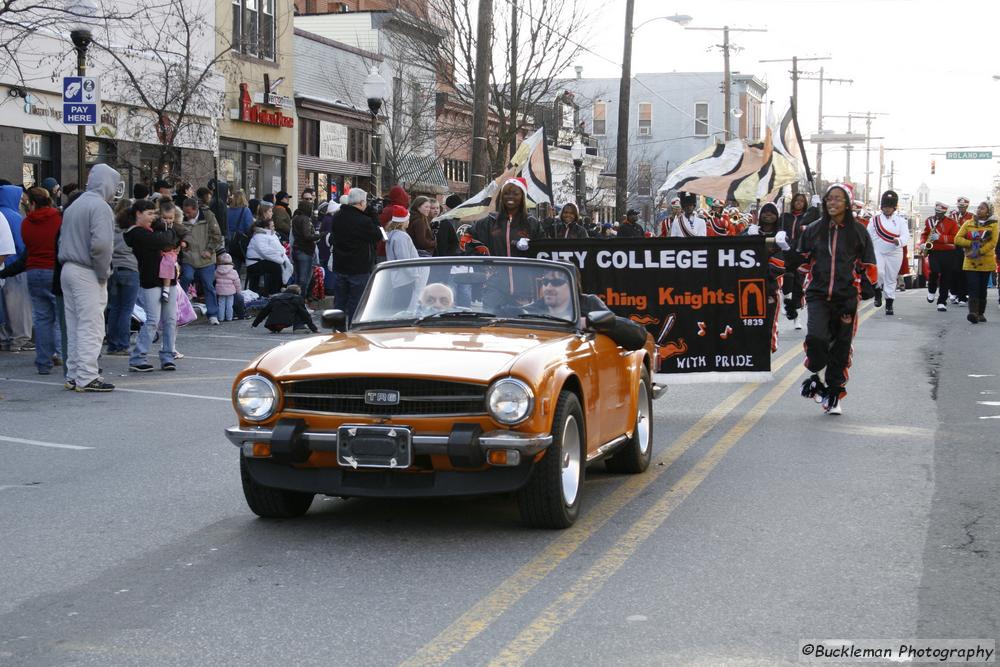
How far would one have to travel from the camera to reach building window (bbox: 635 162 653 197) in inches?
2968

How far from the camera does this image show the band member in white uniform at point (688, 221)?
76.1ft

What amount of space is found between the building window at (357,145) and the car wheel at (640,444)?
3250cm

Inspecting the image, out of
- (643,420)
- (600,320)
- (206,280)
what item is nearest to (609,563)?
(600,320)

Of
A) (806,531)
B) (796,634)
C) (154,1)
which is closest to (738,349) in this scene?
(806,531)

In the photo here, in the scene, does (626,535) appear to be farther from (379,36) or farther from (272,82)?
(379,36)

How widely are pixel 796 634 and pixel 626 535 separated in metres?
1.84

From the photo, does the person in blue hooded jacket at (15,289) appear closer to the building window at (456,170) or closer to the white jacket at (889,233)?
the white jacket at (889,233)

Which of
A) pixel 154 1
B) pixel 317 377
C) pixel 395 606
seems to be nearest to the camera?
pixel 395 606

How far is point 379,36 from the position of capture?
44.6 meters

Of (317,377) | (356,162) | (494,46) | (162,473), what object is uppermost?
(494,46)

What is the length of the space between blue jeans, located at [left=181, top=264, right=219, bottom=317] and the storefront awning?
69.1 ft

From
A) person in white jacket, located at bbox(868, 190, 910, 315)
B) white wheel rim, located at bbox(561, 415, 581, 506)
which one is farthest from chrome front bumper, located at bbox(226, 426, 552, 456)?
person in white jacket, located at bbox(868, 190, 910, 315)

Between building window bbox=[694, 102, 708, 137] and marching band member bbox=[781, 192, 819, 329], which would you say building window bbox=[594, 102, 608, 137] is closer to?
building window bbox=[694, 102, 708, 137]

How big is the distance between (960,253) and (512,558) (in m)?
21.5
